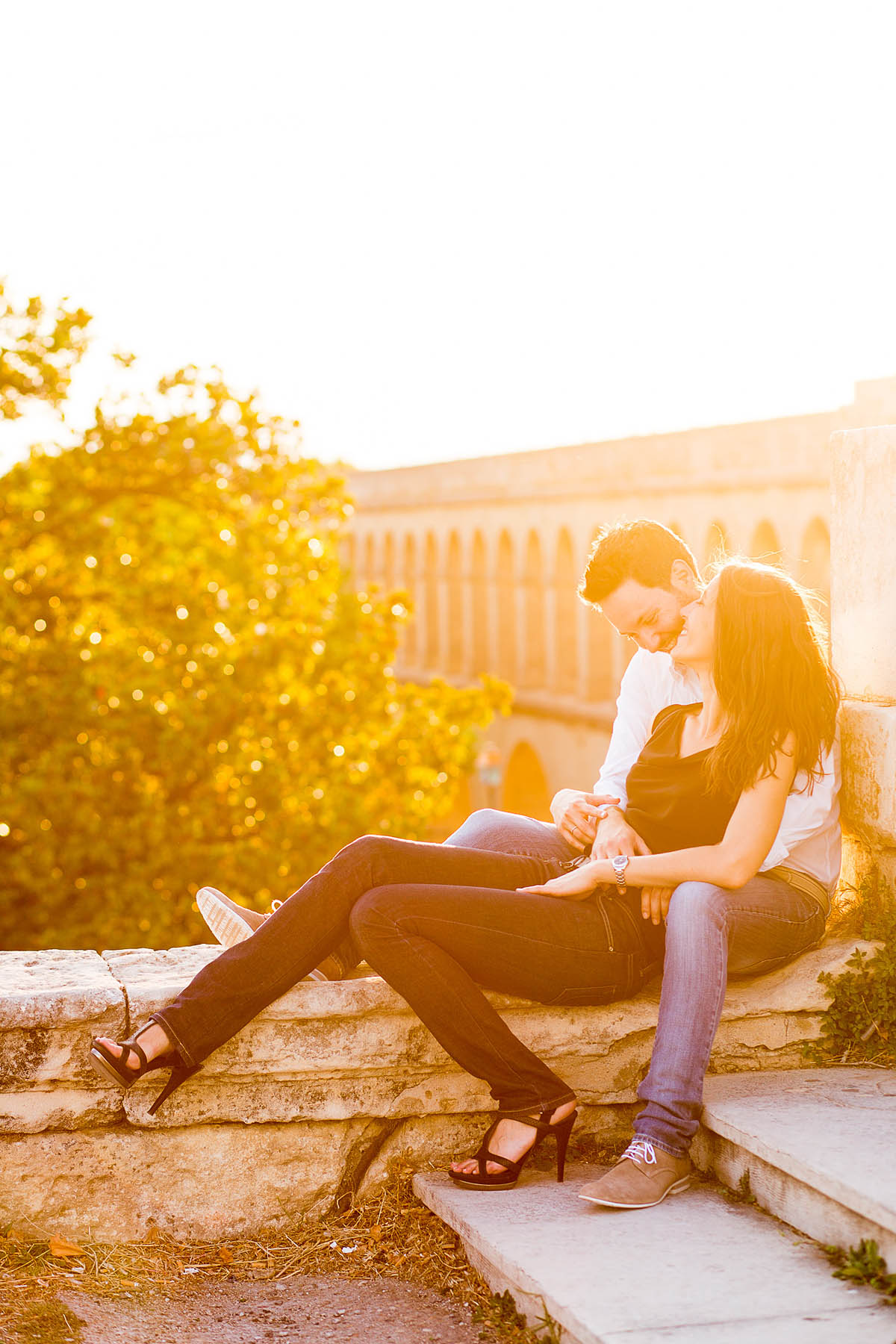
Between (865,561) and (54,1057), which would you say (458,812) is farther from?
(54,1057)

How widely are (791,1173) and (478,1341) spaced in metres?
0.71

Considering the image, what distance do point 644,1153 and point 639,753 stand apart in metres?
1.10

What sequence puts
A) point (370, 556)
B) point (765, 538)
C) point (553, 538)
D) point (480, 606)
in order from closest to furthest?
point (765, 538)
point (553, 538)
point (480, 606)
point (370, 556)

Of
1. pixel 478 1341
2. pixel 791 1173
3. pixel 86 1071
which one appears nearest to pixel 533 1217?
pixel 478 1341

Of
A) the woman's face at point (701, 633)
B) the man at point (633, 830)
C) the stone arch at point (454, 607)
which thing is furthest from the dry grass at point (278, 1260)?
the stone arch at point (454, 607)

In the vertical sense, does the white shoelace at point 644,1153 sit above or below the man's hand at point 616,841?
below

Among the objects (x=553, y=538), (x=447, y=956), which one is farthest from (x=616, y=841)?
(x=553, y=538)

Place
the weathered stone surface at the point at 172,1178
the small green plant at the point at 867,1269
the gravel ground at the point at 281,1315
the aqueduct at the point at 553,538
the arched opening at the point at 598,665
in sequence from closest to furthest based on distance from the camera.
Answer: the small green plant at the point at 867,1269 → the gravel ground at the point at 281,1315 → the weathered stone surface at the point at 172,1178 → the aqueduct at the point at 553,538 → the arched opening at the point at 598,665

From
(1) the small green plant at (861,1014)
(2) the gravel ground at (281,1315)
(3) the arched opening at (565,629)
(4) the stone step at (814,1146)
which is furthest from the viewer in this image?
(3) the arched opening at (565,629)

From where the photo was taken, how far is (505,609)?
36.0 meters

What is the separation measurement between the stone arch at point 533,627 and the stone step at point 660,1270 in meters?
29.7

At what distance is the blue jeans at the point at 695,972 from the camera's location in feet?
10.7

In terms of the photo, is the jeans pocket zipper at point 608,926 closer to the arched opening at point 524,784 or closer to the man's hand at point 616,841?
the man's hand at point 616,841

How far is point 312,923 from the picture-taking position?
138 inches
